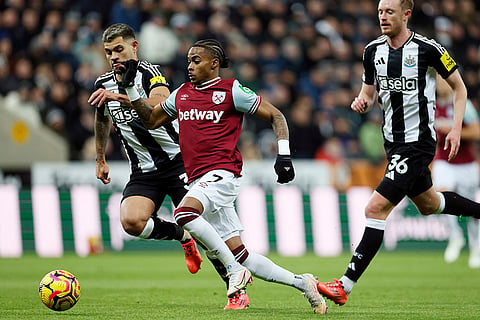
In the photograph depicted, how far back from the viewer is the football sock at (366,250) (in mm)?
7859

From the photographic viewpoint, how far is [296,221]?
1625cm

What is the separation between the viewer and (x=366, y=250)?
791 centimetres

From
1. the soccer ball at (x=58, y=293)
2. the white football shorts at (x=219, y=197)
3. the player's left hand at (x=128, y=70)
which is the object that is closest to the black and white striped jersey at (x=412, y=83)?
the white football shorts at (x=219, y=197)

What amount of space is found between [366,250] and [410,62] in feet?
5.33

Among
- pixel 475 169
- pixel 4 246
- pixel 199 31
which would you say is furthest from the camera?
pixel 199 31

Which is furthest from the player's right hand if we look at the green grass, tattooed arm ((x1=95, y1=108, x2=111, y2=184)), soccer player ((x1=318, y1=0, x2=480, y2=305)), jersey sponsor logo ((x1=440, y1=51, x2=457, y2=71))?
tattooed arm ((x1=95, y1=108, x2=111, y2=184))

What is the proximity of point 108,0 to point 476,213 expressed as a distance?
544 inches

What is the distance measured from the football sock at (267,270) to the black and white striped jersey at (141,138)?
6.04 feet

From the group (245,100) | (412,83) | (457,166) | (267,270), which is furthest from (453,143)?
(457,166)

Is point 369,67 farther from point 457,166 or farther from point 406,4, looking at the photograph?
point 457,166

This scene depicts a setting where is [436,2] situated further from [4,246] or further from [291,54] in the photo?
[4,246]

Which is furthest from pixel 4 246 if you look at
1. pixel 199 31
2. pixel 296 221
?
pixel 199 31

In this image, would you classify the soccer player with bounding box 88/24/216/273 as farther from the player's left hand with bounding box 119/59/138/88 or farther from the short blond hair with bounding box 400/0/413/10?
the short blond hair with bounding box 400/0/413/10

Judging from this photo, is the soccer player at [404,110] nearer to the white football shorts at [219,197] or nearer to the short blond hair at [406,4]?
the short blond hair at [406,4]
